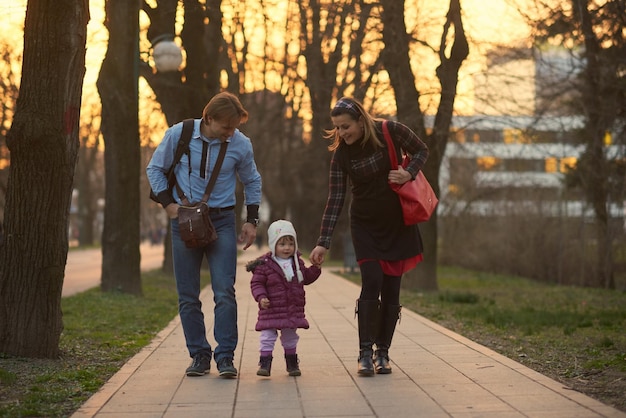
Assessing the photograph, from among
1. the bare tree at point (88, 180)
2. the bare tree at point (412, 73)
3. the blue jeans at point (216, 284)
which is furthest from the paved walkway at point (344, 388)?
the bare tree at point (88, 180)

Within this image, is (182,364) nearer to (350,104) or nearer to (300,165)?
(350,104)

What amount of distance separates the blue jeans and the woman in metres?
0.63

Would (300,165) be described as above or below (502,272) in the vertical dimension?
above

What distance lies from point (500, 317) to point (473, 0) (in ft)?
27.4

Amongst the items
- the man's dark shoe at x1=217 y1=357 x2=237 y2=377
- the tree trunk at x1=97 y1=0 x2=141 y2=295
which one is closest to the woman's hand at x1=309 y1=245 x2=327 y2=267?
the man's dark shoe at x1=217 y1=357 x2=237 y2=377

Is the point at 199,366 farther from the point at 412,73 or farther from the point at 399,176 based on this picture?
the point at 412,73

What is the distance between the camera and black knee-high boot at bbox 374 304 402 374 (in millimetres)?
7504

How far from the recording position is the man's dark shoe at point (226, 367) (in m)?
7.22

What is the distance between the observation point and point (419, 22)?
63.4ft

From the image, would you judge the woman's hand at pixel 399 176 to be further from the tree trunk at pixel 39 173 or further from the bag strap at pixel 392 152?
the tree trunk at pixel 39 173

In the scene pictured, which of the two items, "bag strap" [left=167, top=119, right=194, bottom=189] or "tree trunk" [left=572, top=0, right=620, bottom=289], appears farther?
"tree trunk" [left=572, top=0, right=620, bottom=289]

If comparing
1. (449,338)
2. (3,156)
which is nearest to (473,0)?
(449,338)

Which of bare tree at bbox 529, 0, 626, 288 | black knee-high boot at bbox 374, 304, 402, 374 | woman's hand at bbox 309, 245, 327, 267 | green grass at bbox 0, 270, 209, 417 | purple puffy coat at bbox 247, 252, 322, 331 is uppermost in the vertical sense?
bare tree at bbox 529, 0, 626, 288

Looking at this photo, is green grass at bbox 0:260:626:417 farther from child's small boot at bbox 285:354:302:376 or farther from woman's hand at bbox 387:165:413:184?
woman's hand at bbox 387:165:413:184
